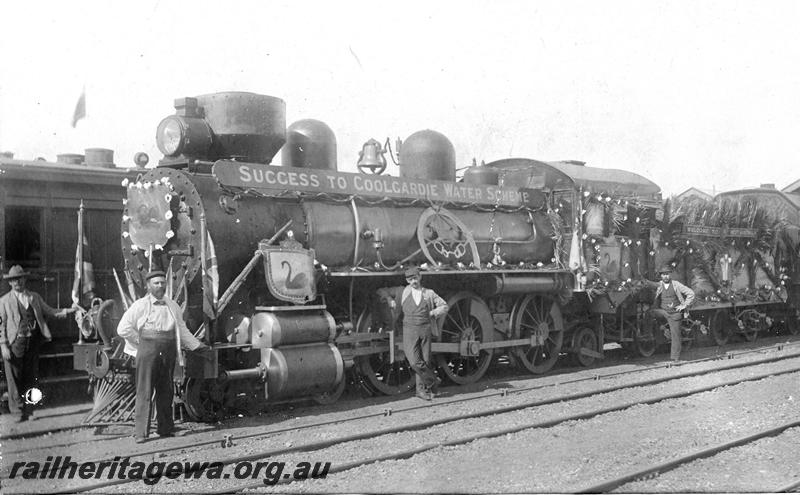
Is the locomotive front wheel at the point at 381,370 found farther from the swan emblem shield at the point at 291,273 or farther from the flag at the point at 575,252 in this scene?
the flag at the point at 575,252

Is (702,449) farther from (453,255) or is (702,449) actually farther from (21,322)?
(21,322)

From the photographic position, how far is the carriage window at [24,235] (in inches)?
451

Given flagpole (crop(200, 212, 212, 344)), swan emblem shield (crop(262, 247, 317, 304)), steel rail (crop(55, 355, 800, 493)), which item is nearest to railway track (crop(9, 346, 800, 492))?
steel rail (crop(55, 355, 800, 493))

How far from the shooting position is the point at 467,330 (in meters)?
12.9

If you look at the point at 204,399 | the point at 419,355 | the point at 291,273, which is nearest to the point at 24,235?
the point at 204,399

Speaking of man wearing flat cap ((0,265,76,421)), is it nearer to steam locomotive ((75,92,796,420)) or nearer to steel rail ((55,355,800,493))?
steam locomotive ((75,92,796,420))

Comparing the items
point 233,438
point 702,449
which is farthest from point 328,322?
point 702,449

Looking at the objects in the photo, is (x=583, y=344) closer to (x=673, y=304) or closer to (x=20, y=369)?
(x=673, y=304)

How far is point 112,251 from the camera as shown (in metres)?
12.6

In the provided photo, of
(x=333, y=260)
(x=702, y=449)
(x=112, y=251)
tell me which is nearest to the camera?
(x=702, y=449)

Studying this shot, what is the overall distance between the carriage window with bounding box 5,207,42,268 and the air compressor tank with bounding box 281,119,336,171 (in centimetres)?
347

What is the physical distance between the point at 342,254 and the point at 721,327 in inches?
452

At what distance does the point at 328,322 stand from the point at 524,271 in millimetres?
4135

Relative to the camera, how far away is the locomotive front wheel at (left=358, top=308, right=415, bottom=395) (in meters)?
11.8
